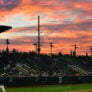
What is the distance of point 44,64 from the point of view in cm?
5691

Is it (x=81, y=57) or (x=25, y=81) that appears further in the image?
(x=81, y=57)

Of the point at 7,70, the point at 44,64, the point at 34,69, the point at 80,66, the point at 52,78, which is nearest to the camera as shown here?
the point at 52,78

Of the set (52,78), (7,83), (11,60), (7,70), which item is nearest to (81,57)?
(11,60)

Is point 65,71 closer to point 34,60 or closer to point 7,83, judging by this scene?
point 34,60

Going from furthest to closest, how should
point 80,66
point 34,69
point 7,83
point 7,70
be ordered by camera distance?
1. point 80,66
2. point 34,69
3. point 7,70
4. point 7,83

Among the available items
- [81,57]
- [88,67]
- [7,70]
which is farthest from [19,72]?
[81,57]

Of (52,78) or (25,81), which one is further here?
(52,78)

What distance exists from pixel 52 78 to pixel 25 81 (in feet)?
14.5

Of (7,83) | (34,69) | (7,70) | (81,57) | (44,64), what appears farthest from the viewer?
(81,57)

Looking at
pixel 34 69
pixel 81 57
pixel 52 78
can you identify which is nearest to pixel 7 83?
pixel 52 78

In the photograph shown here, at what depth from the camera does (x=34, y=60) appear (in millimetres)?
57875

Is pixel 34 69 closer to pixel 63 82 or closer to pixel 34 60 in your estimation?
pixel 34 60

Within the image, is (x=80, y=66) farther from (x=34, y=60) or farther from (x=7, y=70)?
(x=7, y=70)

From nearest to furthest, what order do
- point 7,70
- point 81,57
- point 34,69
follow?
point 7,70, point 34,69, point 81,57
